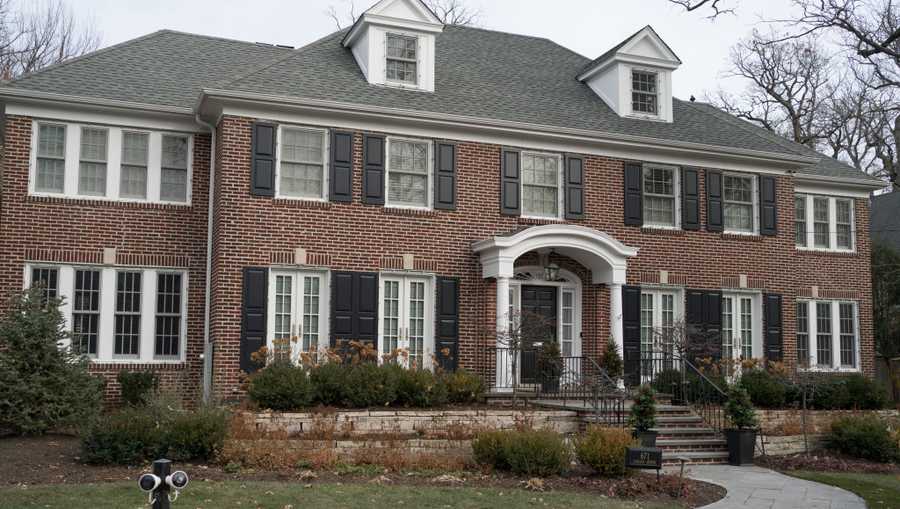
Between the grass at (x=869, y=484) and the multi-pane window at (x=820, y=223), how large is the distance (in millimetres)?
9756

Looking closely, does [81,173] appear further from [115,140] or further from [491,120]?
[491,120]

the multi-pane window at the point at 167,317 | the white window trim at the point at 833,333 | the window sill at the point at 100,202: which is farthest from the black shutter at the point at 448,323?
the white window trim at the point at 833,333

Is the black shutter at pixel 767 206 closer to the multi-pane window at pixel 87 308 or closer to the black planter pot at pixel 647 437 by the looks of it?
the black planter pot at pixel 647 437

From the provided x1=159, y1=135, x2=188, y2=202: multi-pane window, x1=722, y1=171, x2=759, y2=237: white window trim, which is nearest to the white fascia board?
x1=722, y1=171, x2=759, y2=237: white window trim

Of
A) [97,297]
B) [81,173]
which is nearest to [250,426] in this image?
[97,297]

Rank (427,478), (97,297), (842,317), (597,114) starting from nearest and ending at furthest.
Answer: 1. (427,478)
2. (97,297)
3. (597,114)
4. (842,317)

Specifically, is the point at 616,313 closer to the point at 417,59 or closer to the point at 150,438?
the point at 417,59

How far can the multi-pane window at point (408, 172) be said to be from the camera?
17.4 m

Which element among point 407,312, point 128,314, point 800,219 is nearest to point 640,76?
point 800,219

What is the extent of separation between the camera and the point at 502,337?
16.9m

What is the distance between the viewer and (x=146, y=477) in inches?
253

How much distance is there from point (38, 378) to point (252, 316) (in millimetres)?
3759

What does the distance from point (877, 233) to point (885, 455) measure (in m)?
20.8

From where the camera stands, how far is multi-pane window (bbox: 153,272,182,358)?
17031 mm
